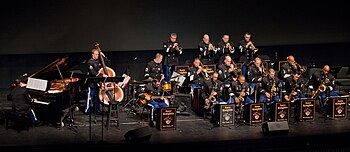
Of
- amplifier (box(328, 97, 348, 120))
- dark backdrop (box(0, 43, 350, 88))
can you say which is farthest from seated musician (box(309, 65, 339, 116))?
dark backdrop (box(0, 43, 350, 88))

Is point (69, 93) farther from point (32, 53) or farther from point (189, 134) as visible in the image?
point (32, 53)

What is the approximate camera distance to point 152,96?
654 inches

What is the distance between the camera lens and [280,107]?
16781 mm

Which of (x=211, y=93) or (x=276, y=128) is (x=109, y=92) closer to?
(x=211, y=93)

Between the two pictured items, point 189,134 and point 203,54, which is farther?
point 203,54

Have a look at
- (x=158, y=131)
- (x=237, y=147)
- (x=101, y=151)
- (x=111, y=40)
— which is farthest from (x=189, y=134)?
(x=111, y=40)

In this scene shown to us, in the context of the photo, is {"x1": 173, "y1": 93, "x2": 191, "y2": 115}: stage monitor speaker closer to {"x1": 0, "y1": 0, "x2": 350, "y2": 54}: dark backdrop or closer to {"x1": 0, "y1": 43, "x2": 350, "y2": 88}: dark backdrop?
{"x1": 0, "y1": 43, "x2": 350, "y2": 88}: dark backdrop

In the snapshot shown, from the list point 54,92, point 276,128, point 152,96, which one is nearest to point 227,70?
point 152,96

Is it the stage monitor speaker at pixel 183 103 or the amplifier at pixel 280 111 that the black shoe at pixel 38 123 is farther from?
the amplifier at pixel 280 111

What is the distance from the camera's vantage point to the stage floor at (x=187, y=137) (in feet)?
44.0

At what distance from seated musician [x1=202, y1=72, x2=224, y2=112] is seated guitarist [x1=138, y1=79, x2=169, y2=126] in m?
1.21

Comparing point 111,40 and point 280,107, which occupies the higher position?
point 111,40

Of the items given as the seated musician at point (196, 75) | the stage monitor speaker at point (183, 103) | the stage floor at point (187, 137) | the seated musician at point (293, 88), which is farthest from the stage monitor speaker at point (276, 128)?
the seated musician at point (196, 75)

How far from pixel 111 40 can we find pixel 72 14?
167cm
